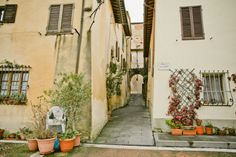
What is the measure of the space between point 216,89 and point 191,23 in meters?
3.03

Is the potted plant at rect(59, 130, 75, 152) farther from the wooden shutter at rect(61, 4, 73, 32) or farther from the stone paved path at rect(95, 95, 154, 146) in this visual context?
the wooden shutter at rect(61, 4, 73, 32)

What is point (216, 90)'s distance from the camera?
7234 millimetres

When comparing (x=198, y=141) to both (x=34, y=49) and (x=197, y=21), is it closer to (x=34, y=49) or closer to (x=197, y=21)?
(x=197, y=21)

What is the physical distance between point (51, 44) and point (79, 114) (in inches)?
126

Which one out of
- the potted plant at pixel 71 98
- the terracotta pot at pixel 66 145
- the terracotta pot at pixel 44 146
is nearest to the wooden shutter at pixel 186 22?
the potted plant at pixel 71 98

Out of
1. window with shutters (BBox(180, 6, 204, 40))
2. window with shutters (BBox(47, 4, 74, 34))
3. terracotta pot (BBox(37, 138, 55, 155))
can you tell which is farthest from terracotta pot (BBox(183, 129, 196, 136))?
window with shutters (BBox(47, 4, 74, 34))

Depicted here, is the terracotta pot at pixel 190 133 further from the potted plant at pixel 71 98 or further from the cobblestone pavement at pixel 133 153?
the potted plant at pixel 71 98

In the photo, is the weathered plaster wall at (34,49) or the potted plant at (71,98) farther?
the weathered plaster wall at (34,49)

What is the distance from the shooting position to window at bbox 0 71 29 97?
726 centimetres

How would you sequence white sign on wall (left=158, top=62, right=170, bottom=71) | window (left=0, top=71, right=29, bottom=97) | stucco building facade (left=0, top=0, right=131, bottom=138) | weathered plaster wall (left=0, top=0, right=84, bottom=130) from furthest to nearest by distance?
1. white sign on wall (left=158, top=62, right=170, bottom=71)
2. window (left=0, top=71, right=29, bottom=97)
3. weathered plaster wall (left=0, top=0, right=84, bottom=130)
4. stucco building facade (left=0, top=0, right=131, bottom=138)

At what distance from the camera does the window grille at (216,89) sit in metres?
6.99

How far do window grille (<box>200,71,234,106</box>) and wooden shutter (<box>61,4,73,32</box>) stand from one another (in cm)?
592

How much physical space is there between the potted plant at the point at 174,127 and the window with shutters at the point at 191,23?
3645mm

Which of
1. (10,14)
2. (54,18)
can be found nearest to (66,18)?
(54,18)
